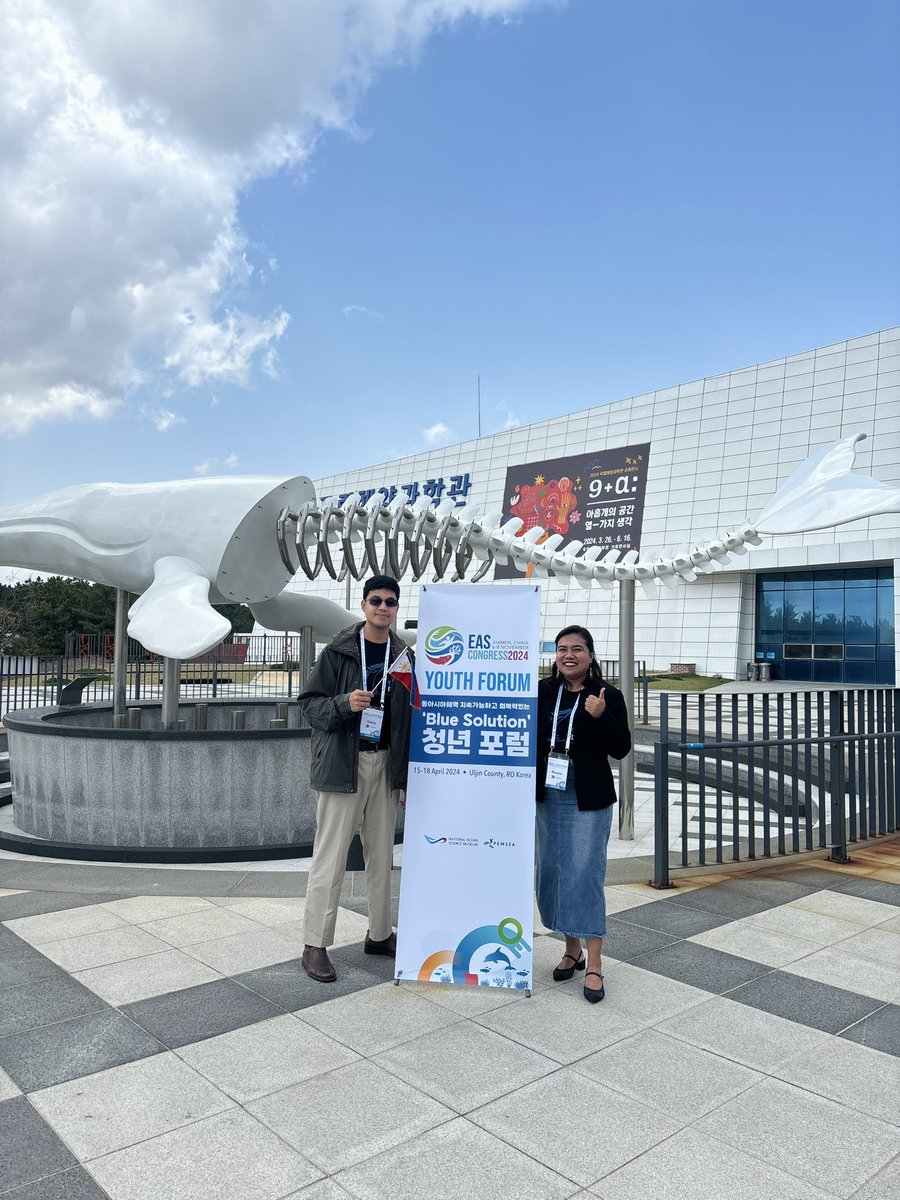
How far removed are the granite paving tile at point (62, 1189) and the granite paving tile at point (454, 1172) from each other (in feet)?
2.29

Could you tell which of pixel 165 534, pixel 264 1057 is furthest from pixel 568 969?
pixel 165 534

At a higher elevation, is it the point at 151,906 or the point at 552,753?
the point at 552,753

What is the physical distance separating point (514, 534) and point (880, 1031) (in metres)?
5.94

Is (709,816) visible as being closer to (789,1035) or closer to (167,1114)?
(789,1035)

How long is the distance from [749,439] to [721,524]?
3.69 m

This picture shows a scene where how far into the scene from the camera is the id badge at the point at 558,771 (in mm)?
3924

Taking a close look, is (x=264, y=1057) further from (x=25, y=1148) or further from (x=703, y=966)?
(x=703, y=966)

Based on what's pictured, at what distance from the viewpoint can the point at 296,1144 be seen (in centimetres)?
261

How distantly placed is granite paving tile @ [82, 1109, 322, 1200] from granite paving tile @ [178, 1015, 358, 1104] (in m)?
0.24

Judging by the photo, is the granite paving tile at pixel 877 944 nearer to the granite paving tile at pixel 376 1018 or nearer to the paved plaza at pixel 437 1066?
the paved plaza at pixel 437 1066

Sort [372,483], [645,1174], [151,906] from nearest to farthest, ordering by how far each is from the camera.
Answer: [645,1174] < [151,906] < [372,483]

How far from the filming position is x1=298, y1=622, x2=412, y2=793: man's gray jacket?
4016 mm

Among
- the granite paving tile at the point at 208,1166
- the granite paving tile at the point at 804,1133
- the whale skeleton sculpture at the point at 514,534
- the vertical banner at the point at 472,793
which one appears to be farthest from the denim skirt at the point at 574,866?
the whale skeleton sculpture at the point at 514,534

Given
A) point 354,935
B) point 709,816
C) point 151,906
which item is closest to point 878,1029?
point 354,935
